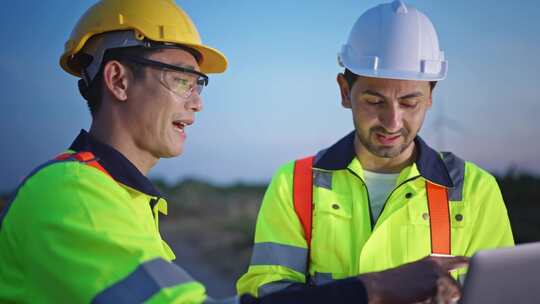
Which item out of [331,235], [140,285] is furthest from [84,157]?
[331,235]

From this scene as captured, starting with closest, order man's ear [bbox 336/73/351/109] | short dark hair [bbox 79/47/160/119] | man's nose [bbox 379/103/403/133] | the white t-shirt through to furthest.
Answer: short dark hair [bbox 79/47/160/119] → man's nose [bbox 379/103/403/133] → the white t-shirt → man's ear [bbox 336/73/351/109]

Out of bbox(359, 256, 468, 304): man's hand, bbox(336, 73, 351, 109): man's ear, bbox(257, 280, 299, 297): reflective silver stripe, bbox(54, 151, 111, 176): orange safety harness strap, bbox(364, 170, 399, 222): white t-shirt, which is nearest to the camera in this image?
bbox(359, 256, 468, 304): man's hand

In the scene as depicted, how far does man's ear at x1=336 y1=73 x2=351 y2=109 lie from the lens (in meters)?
2.99

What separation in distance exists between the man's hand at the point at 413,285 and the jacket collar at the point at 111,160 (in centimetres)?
93

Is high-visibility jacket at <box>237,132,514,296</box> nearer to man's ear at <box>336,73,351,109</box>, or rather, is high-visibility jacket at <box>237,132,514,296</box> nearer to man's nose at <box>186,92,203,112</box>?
man's ear at <box>336,73,351,109</box>

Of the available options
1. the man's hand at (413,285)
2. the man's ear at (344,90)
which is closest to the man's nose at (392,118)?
the man's ear at (344,90)

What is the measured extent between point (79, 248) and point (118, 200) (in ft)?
0.62

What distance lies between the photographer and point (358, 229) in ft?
9.02

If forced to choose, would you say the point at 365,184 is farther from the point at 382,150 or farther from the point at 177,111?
the point at 177,111

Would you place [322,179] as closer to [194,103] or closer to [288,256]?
[288,256]

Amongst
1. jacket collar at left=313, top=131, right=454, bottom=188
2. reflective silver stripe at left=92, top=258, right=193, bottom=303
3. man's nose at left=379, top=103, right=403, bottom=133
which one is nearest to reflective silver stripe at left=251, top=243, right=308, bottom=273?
jacket collar at left=313, top=131, right=454, bottom=188

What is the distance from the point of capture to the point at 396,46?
287 cm

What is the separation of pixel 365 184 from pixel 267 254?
0.56m

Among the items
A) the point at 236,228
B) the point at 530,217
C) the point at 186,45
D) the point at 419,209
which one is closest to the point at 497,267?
the point at 419,209
